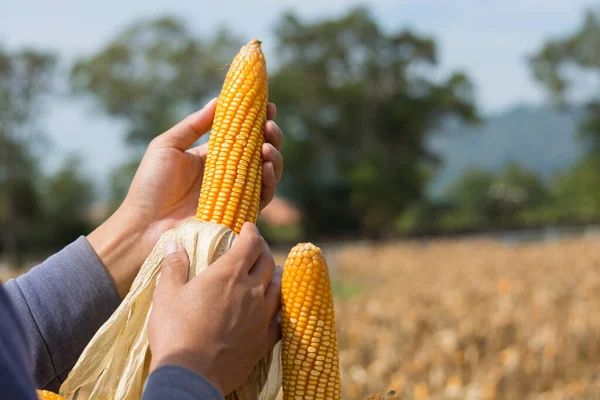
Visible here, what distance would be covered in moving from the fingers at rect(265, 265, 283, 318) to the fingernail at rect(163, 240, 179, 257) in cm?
25

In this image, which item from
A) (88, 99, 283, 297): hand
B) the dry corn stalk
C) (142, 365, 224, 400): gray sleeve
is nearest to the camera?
(142, 365, 224, 400): gray sleeve

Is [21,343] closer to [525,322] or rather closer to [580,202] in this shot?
[525,322]

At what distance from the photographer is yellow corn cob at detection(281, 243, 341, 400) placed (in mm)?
1811

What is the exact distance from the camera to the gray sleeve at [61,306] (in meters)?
2.22

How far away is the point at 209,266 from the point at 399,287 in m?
11.7

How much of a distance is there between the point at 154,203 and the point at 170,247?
0.65 m

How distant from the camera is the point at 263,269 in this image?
5.65ft

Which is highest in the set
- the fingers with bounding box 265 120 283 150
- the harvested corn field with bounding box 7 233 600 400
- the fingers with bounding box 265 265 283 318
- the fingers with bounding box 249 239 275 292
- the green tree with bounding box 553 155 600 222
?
the fingers with bounding box 265 120 283 150

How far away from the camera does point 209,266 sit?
168cm

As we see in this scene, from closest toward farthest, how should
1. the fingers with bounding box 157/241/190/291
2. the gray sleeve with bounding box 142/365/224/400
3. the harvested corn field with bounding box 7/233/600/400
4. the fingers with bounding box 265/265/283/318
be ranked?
the gray sleeve with bounding box 142/365/224/400
the fingers with bounding box 157/241/190/291
the fingers with bounding box 265/265/283/318
the harvested corn field with bounding box 7/233/600/400

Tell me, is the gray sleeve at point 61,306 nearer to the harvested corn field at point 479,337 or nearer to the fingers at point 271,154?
the fingers at point 271,154

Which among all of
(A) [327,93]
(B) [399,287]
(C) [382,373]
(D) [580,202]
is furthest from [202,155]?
(D) [580,202]

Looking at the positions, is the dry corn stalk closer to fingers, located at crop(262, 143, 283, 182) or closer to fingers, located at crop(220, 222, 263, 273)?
fingers, located at crop(262, 143, 283, 182)

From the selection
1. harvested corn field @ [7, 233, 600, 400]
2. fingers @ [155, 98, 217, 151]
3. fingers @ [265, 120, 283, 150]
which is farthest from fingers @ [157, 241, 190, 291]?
harvested corn field @ [7, 233, 600, 400]
